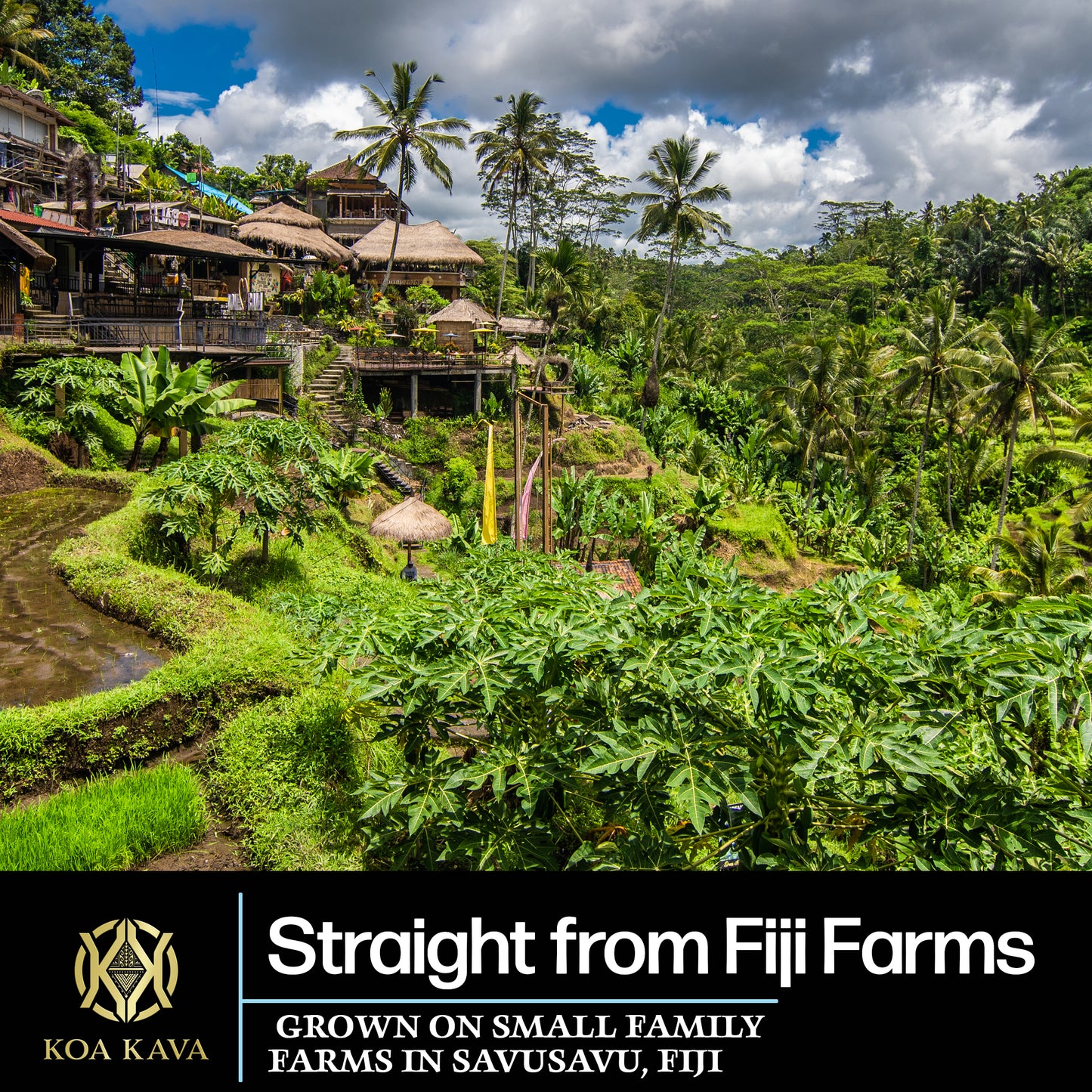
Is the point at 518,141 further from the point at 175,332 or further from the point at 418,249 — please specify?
the point at 175,332

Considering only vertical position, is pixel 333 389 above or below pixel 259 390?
above

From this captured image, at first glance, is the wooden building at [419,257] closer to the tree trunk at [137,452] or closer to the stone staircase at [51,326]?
the stone staircase at [51,326]

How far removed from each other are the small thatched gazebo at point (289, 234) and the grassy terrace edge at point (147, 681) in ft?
79.5

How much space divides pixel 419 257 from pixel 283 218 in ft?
19.5

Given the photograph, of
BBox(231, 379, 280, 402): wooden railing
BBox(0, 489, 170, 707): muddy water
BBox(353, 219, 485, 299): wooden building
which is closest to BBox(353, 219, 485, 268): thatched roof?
BBox(353, 219, 485, 299): wooden building

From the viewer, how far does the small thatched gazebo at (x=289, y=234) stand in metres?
31.9

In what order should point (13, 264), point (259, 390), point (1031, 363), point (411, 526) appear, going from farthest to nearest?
point (1031, 363) < point (259, 390) < point (13, 264) < point (411, 526)

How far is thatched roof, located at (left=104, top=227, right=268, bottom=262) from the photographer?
18.6 m

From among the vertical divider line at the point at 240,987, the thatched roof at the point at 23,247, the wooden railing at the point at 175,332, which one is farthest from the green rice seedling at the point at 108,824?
the wooden railing at the point at 175,332

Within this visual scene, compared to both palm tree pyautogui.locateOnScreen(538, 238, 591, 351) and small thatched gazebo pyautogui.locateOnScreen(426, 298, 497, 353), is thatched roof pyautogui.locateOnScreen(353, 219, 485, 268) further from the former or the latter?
small thatched gazebo pyautogui.locateOnScreen(426, 298, 497, 353)

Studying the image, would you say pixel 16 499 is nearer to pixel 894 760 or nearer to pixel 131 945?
pixel 131 945

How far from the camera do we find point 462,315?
3080cm

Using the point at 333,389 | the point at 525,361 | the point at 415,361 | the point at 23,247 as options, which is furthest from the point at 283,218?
the point at 23,247

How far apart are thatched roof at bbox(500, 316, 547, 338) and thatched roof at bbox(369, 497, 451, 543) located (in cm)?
2172
